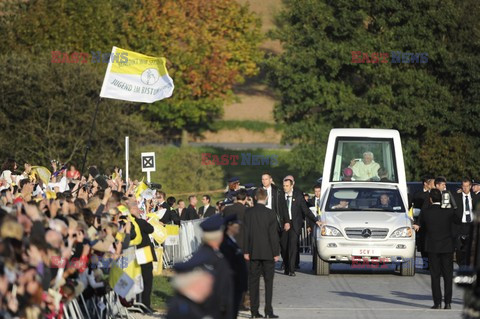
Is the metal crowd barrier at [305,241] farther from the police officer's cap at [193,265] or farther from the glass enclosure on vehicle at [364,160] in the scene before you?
the police officer's cap at [193,265]

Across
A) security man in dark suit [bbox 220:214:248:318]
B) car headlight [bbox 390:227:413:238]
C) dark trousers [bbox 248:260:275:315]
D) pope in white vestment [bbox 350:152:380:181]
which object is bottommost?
dark trousers [bbox 248:260:275:315]

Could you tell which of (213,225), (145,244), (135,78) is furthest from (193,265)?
(135,78)

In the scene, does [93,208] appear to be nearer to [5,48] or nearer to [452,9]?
[452,9]

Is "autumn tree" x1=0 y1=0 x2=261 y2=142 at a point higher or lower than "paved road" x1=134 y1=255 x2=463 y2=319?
higher

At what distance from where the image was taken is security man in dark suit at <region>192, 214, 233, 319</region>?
10.1 m

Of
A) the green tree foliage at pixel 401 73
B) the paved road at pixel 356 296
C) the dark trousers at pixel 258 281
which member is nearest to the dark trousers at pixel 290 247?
the paved road at pixel 356 296

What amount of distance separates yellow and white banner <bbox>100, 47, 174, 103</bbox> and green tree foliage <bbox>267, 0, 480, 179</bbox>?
2499 cm

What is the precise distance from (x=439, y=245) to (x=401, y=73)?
113 ft

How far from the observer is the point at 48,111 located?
49.8 metres

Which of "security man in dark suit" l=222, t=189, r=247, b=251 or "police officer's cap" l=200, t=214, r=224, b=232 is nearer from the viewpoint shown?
"police officer's cap" l=200, t=214, r=224, b=232

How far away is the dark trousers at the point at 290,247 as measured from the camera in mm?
24781

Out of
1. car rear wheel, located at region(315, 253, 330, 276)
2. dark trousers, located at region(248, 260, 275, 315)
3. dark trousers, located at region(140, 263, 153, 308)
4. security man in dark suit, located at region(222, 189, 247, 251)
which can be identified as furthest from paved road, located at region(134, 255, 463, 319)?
security man in dark suit, located at region(222, 189, 247, 251)

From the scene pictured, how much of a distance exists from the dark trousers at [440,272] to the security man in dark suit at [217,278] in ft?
27.0

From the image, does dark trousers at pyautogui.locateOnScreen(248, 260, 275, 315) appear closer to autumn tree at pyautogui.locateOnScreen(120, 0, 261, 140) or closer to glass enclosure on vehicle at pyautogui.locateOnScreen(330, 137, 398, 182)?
glass enclosure on vehicle at pyautogui.locateOnScreen(330, 137, 398, 182)
